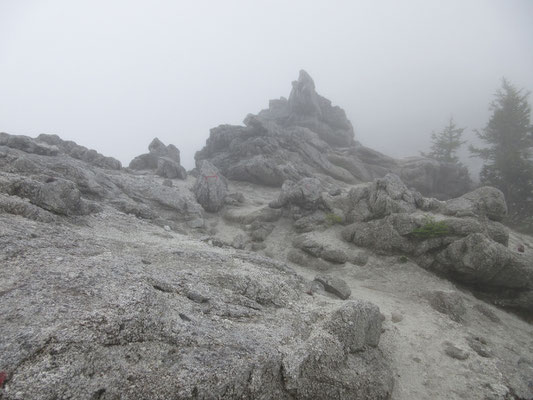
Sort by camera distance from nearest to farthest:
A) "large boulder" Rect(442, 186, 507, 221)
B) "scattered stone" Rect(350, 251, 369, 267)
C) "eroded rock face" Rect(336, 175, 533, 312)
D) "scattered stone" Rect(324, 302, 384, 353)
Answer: "scattered stone" Rect(324, 302, 384, 353)
"eroded rock face" Rect(336, 175, 533, 312)
"scattered stone" Rect(350, 251, 369, 267)
"large boulder" Rect(442, 186, 507, 221)

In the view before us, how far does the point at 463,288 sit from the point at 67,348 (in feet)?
84.8

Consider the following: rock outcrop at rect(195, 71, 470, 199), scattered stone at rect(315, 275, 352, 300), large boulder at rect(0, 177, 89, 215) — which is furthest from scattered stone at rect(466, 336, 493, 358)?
rock outcrop at rect(195, 71, 470, 199)

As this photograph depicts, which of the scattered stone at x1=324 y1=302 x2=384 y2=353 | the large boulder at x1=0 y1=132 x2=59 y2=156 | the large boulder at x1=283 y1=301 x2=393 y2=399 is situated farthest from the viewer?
the large boulder at x1=0 y1=132 x2=59 y2=156

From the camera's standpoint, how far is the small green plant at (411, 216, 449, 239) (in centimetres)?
2394

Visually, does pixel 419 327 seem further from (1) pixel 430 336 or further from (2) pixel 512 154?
(2) pixel 512 154

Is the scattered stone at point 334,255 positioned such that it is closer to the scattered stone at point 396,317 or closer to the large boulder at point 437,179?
the scattered stone at point 396,317

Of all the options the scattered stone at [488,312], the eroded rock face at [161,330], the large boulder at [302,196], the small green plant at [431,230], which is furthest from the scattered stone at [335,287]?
the large boulder at [302,196]

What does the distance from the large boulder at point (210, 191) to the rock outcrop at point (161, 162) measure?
1052cm

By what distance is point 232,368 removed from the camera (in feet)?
29.9

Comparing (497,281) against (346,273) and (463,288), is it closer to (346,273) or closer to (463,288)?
(463,288)

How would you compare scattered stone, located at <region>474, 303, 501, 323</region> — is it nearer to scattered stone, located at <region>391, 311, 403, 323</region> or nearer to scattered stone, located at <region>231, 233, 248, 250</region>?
scattered stone, located at <region>391, 311, 403, 323</region>

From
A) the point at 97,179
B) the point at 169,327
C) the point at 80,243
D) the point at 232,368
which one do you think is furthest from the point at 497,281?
the point at 97,179

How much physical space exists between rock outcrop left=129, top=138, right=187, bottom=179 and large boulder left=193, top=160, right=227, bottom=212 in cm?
1052

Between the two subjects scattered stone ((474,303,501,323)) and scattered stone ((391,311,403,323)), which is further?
scattered stone ((474,303,501,323))
